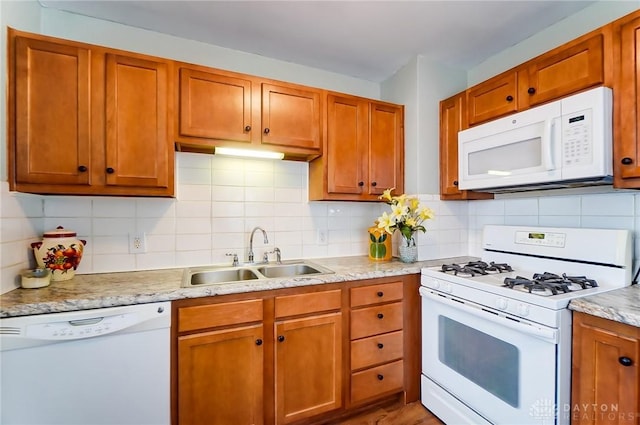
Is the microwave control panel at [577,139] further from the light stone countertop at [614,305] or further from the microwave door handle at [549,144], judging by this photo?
the light stone countertop at [614,305]

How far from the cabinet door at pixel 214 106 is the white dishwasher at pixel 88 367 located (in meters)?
1.01

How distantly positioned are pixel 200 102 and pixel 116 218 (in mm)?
905

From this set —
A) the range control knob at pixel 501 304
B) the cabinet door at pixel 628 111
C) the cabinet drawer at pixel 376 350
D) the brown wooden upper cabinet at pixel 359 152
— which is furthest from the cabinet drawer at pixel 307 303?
the cabinet door at pixel 628 111

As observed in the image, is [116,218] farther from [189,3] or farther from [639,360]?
[639,360]

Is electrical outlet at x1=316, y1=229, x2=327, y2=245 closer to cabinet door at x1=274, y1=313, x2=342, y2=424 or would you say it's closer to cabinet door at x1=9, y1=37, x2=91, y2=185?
cabinet door at x1=274, y1=313, x2=342, y2=424

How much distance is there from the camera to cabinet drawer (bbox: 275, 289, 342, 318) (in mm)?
1605

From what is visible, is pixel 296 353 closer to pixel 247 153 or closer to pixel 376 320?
pixel 376 320

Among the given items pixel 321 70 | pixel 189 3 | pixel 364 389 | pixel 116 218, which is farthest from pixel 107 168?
pixel 364 389

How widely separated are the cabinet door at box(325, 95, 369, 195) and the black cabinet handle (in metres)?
1.55

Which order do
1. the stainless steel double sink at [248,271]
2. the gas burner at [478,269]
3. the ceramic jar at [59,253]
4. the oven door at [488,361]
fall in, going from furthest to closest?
the stainless steel double sink at [248,271] → the gas burner at [478,269] → the ceramic jar at [59,253] → the oven door at [488,361]

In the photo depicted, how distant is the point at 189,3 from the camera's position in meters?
1.67

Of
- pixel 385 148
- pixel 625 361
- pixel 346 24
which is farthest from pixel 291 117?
pixel 625 361

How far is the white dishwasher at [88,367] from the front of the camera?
1159 millimetres

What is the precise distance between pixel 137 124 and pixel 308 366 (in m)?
1.68
